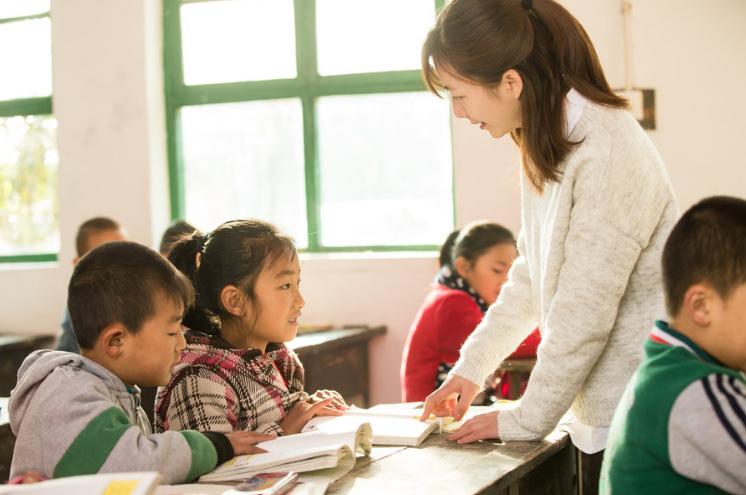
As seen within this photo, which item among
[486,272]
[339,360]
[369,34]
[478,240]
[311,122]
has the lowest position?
[339,360]

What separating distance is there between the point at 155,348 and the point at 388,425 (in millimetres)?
531

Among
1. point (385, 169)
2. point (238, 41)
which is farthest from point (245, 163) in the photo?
point (385, 169)

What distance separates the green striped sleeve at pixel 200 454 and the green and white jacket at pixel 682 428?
0.65 m

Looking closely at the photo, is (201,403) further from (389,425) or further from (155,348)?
(389,425)

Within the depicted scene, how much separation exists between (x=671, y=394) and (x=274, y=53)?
3621mm

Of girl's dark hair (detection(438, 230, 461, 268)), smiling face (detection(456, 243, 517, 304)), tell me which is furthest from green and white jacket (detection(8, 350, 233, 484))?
girl's dark hair (detection(438, 230, 461, 268))

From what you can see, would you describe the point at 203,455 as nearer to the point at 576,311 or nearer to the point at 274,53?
the point at 576,311

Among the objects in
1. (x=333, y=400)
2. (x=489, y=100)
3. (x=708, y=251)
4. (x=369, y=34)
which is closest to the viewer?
(x=708, y=251)

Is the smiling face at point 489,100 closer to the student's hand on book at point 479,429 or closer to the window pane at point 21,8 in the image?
the student's hand on book at point 479,429

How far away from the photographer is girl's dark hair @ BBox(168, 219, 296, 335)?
1.89m

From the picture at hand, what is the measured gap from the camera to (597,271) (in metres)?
1.51

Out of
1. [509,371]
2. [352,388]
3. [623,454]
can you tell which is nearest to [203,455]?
[623,454]

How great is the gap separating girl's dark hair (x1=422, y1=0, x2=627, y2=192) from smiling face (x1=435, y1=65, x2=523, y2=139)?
0.01 meters

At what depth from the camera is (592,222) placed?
1.52 m
